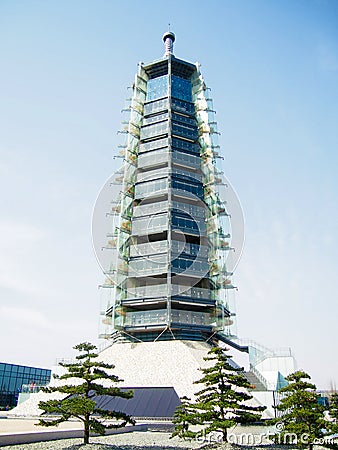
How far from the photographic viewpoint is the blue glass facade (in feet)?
Result: 205

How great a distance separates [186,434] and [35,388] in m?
30.6

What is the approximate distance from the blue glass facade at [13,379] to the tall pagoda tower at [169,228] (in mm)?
24858

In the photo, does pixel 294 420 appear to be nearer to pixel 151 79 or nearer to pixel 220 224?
pixel 220 224

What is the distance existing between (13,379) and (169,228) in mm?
40554

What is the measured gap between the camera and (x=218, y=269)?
52.0 m

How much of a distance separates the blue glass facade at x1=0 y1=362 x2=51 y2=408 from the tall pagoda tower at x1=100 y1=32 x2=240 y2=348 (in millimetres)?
24858

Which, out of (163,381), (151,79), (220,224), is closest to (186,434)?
(163,381)

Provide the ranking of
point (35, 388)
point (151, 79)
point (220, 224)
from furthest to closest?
point (151, 79), point (220, 224), point (35, 388)

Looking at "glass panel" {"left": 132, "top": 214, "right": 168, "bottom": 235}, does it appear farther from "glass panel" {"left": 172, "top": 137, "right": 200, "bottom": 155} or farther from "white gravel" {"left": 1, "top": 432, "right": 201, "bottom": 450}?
"white gravel" {"left": 1, "top": 432, "right": 201, "bottom": 450}

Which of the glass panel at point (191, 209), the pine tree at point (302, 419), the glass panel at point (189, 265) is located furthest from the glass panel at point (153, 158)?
the pine tree at point (302, 419)

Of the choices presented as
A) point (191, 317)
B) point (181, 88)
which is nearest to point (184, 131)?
point (181, 88)

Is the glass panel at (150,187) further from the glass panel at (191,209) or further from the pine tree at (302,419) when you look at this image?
the pine tree at (302,419)

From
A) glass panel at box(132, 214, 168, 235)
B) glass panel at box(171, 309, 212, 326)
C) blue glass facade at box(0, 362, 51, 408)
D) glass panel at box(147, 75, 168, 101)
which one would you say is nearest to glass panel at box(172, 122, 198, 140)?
glass panel at box(147, 75, 168, 101)

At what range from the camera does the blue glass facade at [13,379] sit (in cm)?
6256
